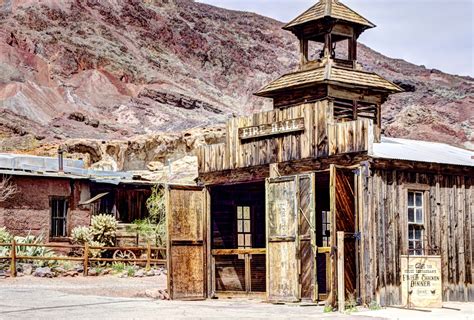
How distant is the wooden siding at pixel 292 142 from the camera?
18.1m

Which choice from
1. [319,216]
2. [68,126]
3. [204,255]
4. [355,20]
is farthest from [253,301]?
[68,126]

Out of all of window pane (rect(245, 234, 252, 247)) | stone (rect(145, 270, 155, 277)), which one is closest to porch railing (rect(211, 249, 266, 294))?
window pane (rect(245, 234, 252, 247))

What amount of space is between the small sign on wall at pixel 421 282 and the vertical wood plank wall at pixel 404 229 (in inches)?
25.8

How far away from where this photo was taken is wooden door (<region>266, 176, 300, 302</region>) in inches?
729

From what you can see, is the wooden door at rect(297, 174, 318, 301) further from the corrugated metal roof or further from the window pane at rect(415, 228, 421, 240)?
the window pane at rect(415, 228, 421, 240)

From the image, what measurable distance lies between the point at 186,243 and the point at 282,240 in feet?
9.54

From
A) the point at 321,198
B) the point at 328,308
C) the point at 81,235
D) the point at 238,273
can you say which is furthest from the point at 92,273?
the point at 328,308

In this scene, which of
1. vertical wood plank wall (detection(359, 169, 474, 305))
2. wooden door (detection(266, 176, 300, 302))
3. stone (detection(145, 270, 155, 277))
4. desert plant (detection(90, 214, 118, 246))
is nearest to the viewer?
vertical wood plank wall (detection(359, 169, 474, 305))

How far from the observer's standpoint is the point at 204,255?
21141 millimetres

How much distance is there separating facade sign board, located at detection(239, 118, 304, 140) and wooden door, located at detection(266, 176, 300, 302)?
1.14 m

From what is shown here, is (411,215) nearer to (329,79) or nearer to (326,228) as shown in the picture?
(329,79)

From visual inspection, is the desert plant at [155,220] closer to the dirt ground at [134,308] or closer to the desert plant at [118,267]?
the desert plant at [118,267]

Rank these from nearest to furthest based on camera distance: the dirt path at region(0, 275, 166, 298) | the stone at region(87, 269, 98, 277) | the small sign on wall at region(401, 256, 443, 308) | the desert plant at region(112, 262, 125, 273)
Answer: the small sign on wall at region(401, 256, 443, 308) → the dirt path at region(0, 275, 166, 298) → the stone at region(87, 269, 98, 277) → the desert plant at region(112, 262, 125, 273)

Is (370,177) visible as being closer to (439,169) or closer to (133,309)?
(439,169)
